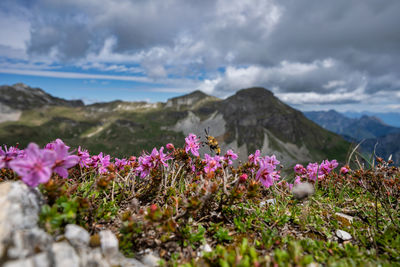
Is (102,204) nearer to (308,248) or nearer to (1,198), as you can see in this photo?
(1,198)

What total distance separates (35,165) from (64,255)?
110 centimetres

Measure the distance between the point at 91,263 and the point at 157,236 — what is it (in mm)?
1019

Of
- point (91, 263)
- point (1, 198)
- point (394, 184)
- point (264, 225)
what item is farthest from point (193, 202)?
point (394, 184)

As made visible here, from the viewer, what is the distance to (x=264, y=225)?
12.5 ft

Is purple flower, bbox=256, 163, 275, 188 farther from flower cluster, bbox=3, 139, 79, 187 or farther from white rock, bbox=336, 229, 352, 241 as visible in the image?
flower cluster, bbox=3, 139, 79, 187

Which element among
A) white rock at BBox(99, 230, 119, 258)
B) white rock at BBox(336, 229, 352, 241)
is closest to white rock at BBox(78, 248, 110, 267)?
white rock at BBox(99, 230, 119, 258)

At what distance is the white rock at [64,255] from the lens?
7.06 feet

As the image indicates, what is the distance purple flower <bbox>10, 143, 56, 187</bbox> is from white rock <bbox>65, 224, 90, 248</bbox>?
638 millimetres

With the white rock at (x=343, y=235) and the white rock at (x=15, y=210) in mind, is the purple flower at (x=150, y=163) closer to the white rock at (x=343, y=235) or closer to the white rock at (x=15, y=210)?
the white rock at (x=15, y=210)

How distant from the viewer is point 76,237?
2.42 m

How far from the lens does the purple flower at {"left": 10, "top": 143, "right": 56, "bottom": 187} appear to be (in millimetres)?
2377

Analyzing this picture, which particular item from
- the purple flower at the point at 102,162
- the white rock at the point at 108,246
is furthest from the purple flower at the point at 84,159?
the white rock at the point at 108,246

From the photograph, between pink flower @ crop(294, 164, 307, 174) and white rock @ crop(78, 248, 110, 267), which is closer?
white rock @ crop(78, 248, 110, 267)

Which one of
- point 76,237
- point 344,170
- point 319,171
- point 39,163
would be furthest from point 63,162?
point 344,170
